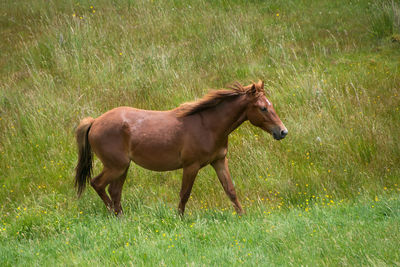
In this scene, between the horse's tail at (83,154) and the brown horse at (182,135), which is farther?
the horse's tail at (83,154)

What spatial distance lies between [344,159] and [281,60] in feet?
13.0

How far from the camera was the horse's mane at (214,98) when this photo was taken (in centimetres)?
676

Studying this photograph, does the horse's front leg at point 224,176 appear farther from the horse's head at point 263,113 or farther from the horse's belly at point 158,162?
the horse's head at point 263,113

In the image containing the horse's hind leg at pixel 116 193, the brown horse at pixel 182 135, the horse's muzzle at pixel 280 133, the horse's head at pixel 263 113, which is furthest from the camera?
the horse's hind leg at pixel 116 193

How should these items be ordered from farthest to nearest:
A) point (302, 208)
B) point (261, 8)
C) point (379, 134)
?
point (261, 8)
point (379, 134)
point (302, 208)

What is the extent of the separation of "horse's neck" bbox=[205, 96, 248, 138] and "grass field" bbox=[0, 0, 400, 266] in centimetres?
111

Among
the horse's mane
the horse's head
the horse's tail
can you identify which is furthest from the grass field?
the horse's mane

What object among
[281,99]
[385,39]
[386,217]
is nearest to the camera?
[386,217]

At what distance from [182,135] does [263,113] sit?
1.14 m

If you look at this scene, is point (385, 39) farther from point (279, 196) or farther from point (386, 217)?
point (386, 217)

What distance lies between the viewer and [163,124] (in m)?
6.95

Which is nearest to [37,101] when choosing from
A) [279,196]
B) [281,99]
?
[281,99]

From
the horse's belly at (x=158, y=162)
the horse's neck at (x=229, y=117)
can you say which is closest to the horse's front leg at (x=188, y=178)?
the horse's belly at (x=158, y=162)

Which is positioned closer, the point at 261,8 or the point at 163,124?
the point at 163,124
